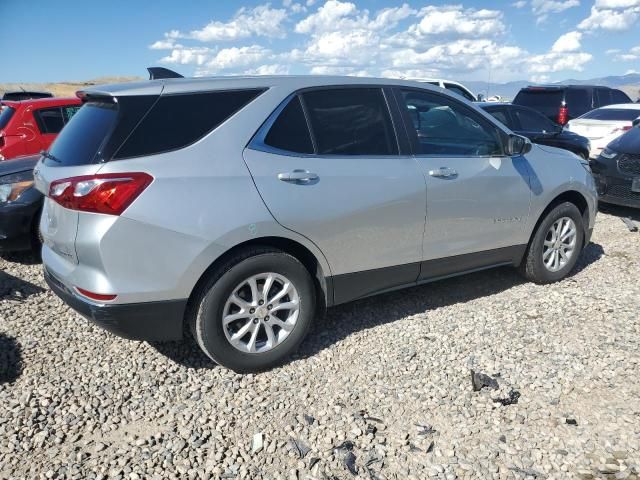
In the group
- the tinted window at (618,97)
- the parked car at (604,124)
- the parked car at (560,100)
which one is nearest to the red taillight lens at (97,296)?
the parked car at (604,124)

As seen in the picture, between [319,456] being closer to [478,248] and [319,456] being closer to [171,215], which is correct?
[171,215]

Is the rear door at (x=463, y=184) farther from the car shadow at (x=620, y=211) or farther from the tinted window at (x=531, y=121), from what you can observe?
the tinted window at (x=531, y=121)

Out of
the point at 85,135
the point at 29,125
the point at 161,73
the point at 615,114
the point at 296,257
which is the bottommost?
the point at 615,114

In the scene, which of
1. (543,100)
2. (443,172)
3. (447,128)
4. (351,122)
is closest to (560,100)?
(543,100)

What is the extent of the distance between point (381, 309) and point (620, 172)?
16.2 feet

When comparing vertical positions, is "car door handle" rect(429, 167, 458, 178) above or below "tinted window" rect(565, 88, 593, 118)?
above

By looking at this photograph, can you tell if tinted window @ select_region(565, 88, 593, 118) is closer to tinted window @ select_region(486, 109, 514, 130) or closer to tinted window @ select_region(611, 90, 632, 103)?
tinted window @ select_region(611, 90, 632, 103)

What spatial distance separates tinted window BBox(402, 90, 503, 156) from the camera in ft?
13.0

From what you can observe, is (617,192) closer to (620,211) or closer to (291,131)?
(620,211)

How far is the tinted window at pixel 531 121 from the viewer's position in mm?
9531

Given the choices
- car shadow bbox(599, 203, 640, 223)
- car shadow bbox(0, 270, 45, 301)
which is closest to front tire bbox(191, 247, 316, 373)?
car shadow bbox(0, 270, 45, 301)

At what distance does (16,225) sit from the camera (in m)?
5.11

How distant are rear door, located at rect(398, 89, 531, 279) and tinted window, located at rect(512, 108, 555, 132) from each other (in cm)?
560

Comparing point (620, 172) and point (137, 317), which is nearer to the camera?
point (137, 317)
